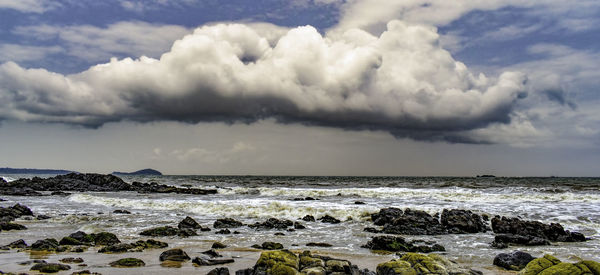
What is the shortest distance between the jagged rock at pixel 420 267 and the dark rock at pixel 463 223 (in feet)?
38.6

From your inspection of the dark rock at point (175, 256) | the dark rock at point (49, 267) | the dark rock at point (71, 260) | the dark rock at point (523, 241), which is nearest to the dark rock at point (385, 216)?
the dark rock at point (523, 241)

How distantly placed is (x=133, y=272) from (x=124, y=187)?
5562cm

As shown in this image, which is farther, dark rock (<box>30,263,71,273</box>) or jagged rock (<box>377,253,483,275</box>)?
dark rock (<box>30,263,71,273</box>)

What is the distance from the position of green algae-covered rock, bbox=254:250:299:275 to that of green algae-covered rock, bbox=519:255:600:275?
16.7 feet

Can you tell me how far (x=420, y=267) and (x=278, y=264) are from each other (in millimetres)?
3180

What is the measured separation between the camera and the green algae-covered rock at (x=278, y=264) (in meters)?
8.51

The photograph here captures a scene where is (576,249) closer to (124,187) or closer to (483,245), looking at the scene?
(483,245)

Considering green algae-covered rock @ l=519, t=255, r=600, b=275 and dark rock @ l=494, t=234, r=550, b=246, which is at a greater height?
green algae-covered rock @ l=519, t=255, r=600, b=275

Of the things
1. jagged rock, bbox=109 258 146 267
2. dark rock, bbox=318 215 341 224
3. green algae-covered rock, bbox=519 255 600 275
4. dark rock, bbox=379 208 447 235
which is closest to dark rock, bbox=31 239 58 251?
jagged rock, bbox=109 258 146 267

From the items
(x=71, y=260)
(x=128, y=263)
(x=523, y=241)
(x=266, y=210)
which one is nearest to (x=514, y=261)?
(x=523, y=241)

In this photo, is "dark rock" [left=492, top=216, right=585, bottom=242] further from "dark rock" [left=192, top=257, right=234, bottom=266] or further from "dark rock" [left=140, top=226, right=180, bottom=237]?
"dark rock" [left=140, top=226, right=180, bottom=237]

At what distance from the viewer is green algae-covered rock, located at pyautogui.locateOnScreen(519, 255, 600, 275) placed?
7664mm

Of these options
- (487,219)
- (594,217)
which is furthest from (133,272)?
(594,217)

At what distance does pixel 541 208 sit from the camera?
29703 millimetres
